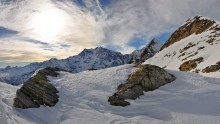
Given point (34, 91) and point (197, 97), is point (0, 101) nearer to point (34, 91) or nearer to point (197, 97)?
point (34, 91)

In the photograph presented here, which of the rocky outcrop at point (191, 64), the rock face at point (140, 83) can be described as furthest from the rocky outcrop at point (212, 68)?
the rock face at point (140, 83)

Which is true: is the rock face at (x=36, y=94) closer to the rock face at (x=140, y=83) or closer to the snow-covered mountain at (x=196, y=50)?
the rock face at (x=140, y=83)

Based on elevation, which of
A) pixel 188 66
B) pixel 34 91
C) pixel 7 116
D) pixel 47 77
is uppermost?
pixel 188 66

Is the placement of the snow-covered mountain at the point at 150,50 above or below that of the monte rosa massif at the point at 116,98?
above

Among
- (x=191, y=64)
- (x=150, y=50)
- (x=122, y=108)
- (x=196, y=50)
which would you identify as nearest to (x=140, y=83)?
(x=122, y=108)

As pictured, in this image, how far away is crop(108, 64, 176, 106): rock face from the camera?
78.7 feet

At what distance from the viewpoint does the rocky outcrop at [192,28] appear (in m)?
84.6

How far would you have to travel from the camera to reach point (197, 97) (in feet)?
76.0

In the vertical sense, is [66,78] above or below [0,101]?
above

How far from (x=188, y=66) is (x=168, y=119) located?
123 ft

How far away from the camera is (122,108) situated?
2230 cm

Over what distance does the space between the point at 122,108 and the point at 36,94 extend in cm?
767

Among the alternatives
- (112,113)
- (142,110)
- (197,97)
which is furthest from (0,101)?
(197,97)

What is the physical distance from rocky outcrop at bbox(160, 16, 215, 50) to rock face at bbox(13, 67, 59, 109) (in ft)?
219
